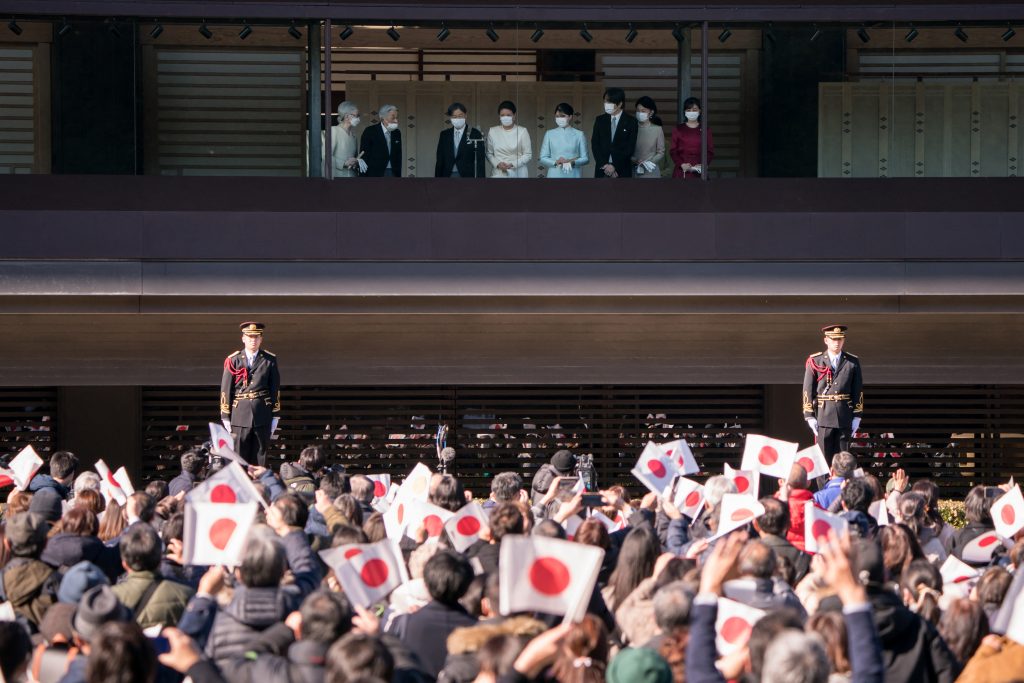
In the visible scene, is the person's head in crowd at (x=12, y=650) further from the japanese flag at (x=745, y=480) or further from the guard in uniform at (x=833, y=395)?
the guard in uniform at (x=833, y=395)

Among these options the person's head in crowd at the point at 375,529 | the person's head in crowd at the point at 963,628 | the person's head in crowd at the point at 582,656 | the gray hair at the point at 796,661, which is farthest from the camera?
the person's head in crowd at the point at 375,529

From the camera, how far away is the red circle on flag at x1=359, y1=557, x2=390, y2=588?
600 centimetres

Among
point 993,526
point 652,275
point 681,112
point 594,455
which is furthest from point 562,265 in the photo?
point 993,526

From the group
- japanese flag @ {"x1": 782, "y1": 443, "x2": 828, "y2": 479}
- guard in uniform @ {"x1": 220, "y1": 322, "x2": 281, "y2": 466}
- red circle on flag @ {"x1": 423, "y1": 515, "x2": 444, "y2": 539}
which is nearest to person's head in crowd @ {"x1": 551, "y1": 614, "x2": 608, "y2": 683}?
red circle on flag @ {"x1": 423, "y1": 515, "x2": 444, "y2": 539}

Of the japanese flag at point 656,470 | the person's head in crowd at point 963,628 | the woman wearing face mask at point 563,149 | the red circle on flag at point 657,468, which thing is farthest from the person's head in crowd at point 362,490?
the woman wearing face mask at point 563,149

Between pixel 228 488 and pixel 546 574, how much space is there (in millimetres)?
3180

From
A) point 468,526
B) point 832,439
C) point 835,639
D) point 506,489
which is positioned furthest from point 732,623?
point 832,439

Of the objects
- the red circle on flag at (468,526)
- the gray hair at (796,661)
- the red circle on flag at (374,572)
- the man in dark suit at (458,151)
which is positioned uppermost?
the man in dark suit at (458,151)

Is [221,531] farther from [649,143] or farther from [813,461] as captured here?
[649,143]

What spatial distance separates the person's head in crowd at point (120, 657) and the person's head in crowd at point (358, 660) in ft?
1.93

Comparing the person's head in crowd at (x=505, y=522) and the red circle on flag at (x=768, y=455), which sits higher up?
the person's head in crowd at (x=505, y=522)

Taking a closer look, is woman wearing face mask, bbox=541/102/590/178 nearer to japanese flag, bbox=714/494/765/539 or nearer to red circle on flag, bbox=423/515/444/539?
red circle on flag, bbox=423/515/444/539

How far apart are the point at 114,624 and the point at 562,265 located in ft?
37.3

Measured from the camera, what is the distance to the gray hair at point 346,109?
1570cm
